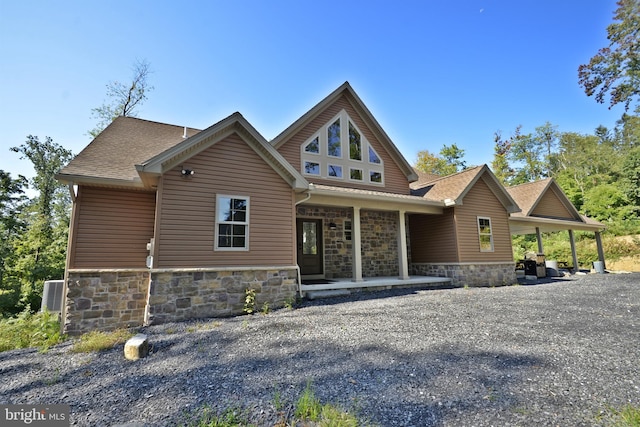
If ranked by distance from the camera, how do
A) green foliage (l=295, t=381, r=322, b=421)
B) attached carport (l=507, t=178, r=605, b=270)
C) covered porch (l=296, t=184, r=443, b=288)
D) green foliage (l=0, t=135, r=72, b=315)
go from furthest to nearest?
attached carport (l=507, t=178, r=605, b=270), green foliage (l=0, t=135, r=72, b=315), covered porch (l=296, t=184, r=443, b=288), green foliage (l=295, t=381, r=322, b=421)

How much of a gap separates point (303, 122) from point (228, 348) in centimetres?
762

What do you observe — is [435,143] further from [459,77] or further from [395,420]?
[395,420]

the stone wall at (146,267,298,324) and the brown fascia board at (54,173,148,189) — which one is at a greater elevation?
the brown fascia board at (54,173,148,189)

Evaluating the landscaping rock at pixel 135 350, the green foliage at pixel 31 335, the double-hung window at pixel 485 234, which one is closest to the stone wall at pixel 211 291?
the green foliage at pixel 31 335

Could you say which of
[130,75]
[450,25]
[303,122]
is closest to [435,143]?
[450,25]

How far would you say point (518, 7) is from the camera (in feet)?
32.2

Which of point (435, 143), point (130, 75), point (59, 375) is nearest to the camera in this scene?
point (59, 375)

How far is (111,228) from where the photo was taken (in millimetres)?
6836

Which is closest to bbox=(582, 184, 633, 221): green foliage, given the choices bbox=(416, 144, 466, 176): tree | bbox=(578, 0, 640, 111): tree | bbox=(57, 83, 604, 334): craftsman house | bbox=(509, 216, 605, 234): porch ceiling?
bbox=(578, 0, 640, 111): tree

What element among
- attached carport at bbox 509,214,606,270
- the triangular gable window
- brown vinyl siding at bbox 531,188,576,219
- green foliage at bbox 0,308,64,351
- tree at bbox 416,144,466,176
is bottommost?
green foliage at bbox 0,308,64,351

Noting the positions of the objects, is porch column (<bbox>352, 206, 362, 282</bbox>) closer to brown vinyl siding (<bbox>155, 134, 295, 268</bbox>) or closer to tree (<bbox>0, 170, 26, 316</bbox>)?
brown vinyl siding (<bbox>155, 134, 295, 268</bbox>)

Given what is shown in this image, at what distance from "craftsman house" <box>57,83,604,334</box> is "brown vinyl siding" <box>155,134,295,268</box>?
0.02 m

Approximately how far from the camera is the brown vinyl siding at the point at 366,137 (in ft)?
32.1

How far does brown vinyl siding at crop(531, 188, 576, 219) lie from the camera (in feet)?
47.4
